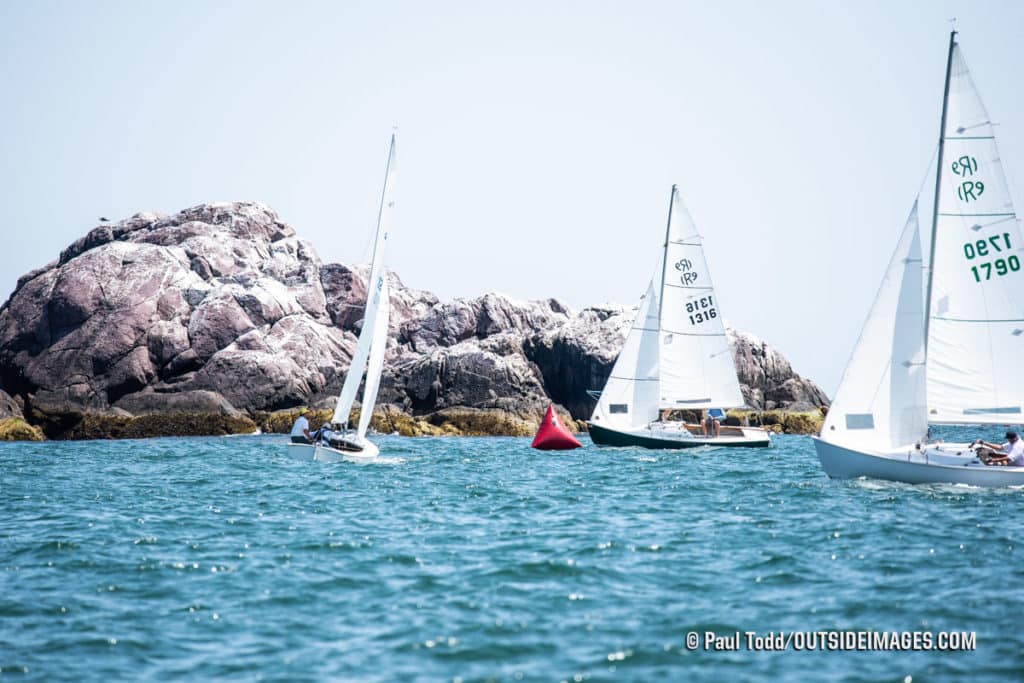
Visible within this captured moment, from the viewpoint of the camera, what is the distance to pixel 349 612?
12.1 meters

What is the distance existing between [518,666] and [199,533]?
31.2 ft

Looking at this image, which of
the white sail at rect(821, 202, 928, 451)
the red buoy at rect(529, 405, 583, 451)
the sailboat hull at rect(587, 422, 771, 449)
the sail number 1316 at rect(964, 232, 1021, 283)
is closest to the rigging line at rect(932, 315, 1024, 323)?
the white sail at rect(821, 202, 928, 451)

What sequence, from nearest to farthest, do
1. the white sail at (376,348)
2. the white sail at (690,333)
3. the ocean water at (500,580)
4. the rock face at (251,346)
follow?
the ocean water at (500,580)
the white sail at (376,348)
the white sail at (690,333)
the rock face at (251,346)

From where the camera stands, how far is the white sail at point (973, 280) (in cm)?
2253

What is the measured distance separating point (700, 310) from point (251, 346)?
35581mm

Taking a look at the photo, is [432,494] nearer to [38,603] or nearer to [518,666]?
[38,603]

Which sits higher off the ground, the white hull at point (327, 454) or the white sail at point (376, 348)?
the white sail at point (376, 348)

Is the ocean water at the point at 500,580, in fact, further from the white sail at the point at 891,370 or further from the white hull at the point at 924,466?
the white sail at the point at 891,370

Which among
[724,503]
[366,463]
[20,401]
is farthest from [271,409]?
[724,503]

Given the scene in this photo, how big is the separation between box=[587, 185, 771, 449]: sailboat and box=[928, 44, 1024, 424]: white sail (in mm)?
18136

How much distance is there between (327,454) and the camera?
32.7 metres

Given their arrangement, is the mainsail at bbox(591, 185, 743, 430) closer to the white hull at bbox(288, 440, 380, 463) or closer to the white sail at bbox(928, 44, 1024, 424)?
the white hull at bbox(288, 440, 380, 463)

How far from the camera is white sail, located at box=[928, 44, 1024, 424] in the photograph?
22.5 meters

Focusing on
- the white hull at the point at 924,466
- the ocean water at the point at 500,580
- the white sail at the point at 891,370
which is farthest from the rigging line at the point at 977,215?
the ocean water at the point at 500,580
